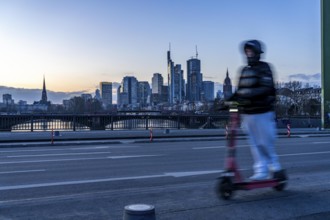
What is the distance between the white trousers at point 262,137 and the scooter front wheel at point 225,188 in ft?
1.99


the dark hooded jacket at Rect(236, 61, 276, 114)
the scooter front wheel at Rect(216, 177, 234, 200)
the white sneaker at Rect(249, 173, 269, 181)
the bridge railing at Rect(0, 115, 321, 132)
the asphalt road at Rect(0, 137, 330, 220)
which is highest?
the dark hooded jacket at Rect(236, 61, 276, 114)

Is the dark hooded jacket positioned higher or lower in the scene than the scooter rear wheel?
higher

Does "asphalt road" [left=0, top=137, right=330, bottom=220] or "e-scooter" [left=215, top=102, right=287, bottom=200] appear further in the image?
"e-scooter" [left=215, top=102, right=287, bottom=200]

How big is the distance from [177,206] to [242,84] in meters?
1.92

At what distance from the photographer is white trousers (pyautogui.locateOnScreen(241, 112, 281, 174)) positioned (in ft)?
19.5

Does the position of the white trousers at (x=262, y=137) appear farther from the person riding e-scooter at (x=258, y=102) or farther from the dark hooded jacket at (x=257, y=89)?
the dark hooded jacket at (x=257, y=89)

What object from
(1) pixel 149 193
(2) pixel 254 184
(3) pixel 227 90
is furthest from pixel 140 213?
(3) pixel 227 90

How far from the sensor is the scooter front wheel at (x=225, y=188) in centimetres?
576

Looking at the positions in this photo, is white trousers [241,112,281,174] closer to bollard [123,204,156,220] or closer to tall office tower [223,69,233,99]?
tall office tower [223,69,233,99]

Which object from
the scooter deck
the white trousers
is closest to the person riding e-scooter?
the white trousers

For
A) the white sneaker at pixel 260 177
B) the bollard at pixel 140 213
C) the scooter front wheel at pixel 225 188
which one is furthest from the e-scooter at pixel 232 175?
the bollard at pixel 140 213

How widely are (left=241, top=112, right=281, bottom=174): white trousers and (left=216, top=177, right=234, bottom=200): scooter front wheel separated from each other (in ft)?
1.99

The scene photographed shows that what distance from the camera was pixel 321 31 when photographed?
4391 centimetres

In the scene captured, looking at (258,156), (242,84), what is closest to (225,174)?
(258,156)
